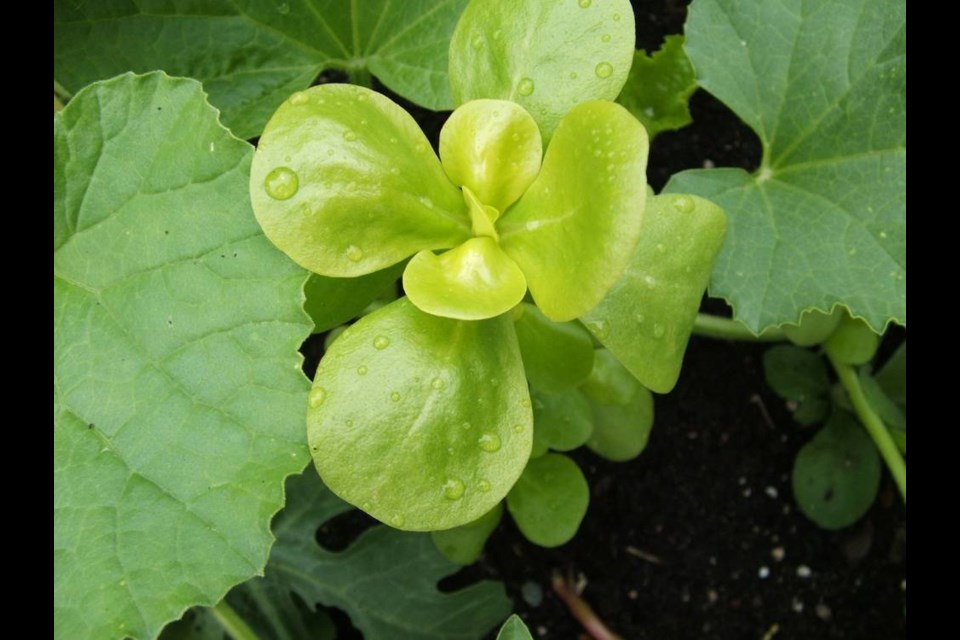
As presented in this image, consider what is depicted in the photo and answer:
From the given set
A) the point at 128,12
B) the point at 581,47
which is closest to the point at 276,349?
the point at 581,47

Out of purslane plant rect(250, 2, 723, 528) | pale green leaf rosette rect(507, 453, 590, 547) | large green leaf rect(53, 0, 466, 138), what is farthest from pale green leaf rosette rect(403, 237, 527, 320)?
pale green leaf rosette rect(507, 453, 590, 547)

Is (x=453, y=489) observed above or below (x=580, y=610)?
above

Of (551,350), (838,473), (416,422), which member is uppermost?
(416,422)

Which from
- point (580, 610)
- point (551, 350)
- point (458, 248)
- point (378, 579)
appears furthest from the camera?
point (580, 610)

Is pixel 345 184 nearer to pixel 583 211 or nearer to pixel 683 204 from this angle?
pixel 583 211

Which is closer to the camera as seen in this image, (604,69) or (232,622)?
(604,69)

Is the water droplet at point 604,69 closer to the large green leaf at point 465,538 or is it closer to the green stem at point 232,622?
the large green leaf at point 465,538

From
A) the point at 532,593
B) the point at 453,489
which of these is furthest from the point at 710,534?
the point at 453,489

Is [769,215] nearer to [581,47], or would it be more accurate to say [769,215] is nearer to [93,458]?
[581,47]
